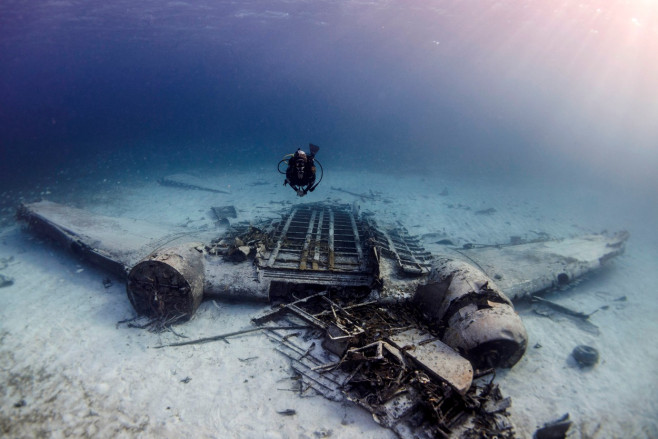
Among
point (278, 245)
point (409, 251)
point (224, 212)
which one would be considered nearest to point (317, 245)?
point (278, 245)

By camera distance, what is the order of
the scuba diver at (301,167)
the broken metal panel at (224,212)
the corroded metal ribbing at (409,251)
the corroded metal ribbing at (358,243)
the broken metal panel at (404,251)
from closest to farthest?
the scuba diver at (301,167) → the broken metal panel at (404,251) → the corroded metal ribbing at (358,243) → the corroded metal ribbing at (409,251) → the broken metal panel at (224,212)

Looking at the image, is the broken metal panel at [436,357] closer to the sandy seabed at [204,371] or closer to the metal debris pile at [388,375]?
the metal debris pile at [388,375]

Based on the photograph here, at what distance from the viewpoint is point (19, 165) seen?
30.7 metres

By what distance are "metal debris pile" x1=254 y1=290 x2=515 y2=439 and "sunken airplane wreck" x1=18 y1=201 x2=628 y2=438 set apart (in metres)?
0.02

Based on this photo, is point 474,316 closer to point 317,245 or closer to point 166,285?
point 317,245

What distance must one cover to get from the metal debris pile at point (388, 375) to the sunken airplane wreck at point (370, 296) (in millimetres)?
19

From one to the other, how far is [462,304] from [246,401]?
4494 mm

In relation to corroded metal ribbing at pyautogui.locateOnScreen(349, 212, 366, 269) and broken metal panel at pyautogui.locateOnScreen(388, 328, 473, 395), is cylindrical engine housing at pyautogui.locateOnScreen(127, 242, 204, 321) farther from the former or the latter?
broken metal panel at pyautogui.locateOnScreen(388, 328, 473, 395)

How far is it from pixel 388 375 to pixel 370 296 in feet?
6.74

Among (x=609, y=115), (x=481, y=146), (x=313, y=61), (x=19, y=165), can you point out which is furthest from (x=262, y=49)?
(x=609, y=115)

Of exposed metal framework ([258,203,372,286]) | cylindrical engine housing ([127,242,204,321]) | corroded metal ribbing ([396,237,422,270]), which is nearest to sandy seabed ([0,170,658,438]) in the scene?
cylindrical engine housing ([127,242,204,321])

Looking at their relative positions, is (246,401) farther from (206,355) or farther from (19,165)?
(19,165)

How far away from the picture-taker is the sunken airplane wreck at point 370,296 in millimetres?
4594

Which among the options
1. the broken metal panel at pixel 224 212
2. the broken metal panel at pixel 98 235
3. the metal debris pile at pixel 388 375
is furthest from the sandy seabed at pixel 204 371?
the broken metal panel at pixel 224 212
